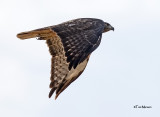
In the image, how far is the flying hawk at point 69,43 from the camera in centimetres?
2159

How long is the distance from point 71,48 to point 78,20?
2.91 metres

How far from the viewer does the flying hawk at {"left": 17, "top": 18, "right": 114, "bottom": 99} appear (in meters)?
21.6

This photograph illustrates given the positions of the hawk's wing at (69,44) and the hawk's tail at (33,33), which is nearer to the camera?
the hawk's wing at (69,44)

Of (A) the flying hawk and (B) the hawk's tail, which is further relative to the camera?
(B) the hawk's tail

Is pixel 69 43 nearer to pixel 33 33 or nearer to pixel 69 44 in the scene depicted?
pixel 69 44

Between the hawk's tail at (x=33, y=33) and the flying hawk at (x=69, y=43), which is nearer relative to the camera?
the flying hawk at (x=69, y=43)

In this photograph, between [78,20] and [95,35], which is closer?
[95,35]

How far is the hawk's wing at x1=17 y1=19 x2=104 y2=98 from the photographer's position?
21.6 metres

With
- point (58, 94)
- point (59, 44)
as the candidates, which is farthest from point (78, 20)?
point (58, 94)

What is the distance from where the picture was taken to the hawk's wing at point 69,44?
70.7ft

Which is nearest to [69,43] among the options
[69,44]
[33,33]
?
[69,44]

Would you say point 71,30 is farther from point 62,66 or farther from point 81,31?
point 62,66

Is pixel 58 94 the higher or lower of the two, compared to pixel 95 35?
lower

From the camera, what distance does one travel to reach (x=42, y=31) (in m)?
24.0
